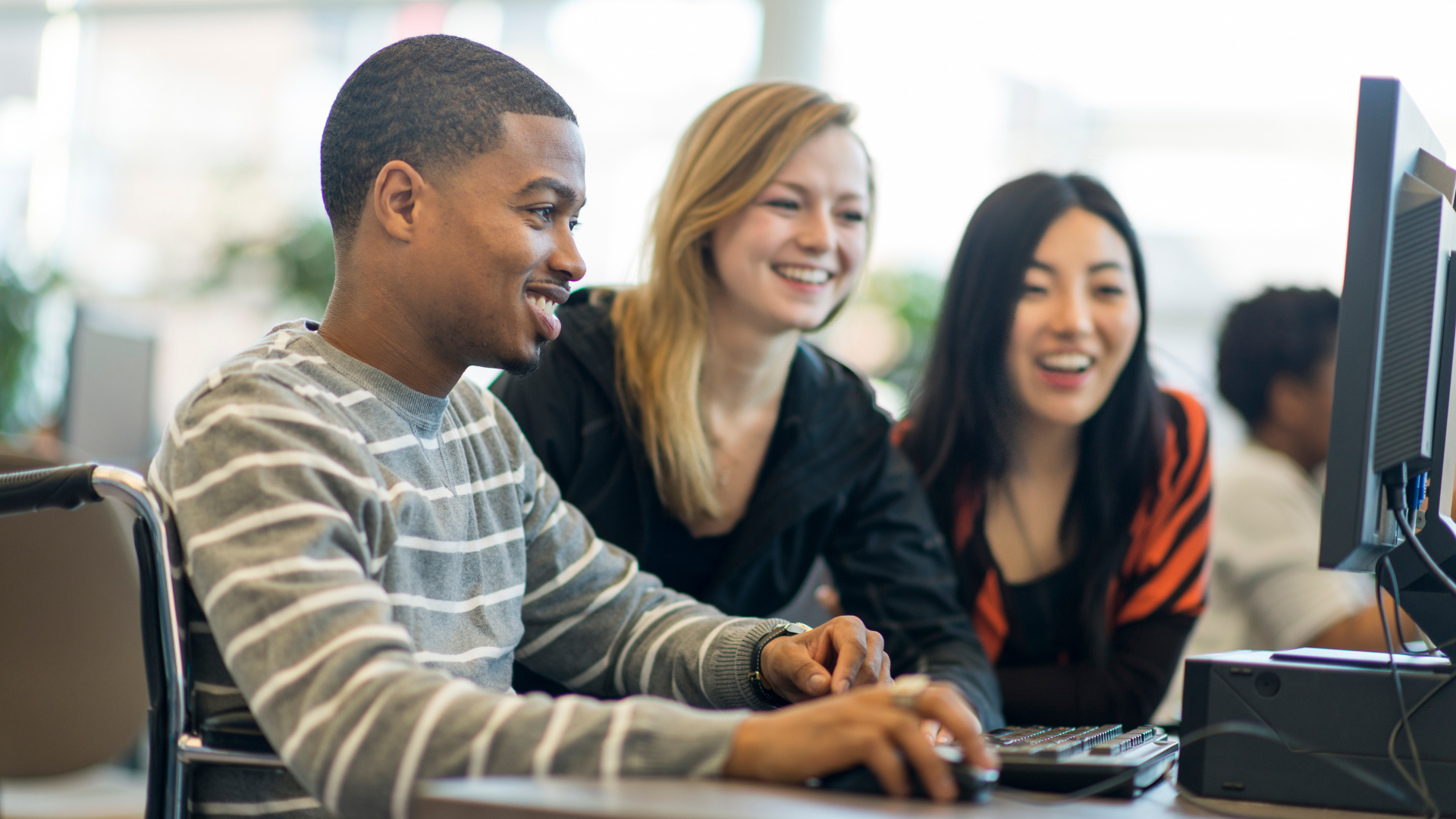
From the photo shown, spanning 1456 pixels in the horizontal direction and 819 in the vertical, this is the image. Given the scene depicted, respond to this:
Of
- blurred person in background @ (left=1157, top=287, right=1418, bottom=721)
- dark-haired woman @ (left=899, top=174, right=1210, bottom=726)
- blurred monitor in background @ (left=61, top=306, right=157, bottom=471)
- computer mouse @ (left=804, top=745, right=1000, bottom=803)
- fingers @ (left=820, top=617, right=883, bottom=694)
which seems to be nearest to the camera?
computer mouse @ (left=804, top=745, right=1000, bottom=803)

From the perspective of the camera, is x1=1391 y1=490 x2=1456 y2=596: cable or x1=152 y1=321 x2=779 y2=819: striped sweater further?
x1=1391 y1=490 x2=1456 y2=596: cable

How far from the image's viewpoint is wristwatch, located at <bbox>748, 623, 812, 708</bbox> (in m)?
1.05

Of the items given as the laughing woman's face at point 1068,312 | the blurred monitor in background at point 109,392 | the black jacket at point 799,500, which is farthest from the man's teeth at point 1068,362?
the blurred monitor in background at point 109,392

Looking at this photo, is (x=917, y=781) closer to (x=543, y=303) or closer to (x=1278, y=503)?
(x=543, y=303)

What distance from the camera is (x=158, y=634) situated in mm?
884

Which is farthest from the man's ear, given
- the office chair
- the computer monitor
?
the computer monitor

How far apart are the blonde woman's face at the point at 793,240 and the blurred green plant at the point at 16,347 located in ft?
11.4

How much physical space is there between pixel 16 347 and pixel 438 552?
3953mm

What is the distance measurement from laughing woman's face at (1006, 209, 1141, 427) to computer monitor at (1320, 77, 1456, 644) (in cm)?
96

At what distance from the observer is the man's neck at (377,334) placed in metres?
1.02

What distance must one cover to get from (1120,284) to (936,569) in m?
0.54

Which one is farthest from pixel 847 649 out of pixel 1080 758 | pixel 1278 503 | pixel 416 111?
pixel 1278 503

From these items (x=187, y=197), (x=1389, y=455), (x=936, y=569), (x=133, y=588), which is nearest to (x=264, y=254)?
(x=187, y=197)

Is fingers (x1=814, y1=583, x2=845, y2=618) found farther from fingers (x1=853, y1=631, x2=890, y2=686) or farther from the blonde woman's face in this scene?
fingers (x1=853, y1=631, x2=890, y2=686)
